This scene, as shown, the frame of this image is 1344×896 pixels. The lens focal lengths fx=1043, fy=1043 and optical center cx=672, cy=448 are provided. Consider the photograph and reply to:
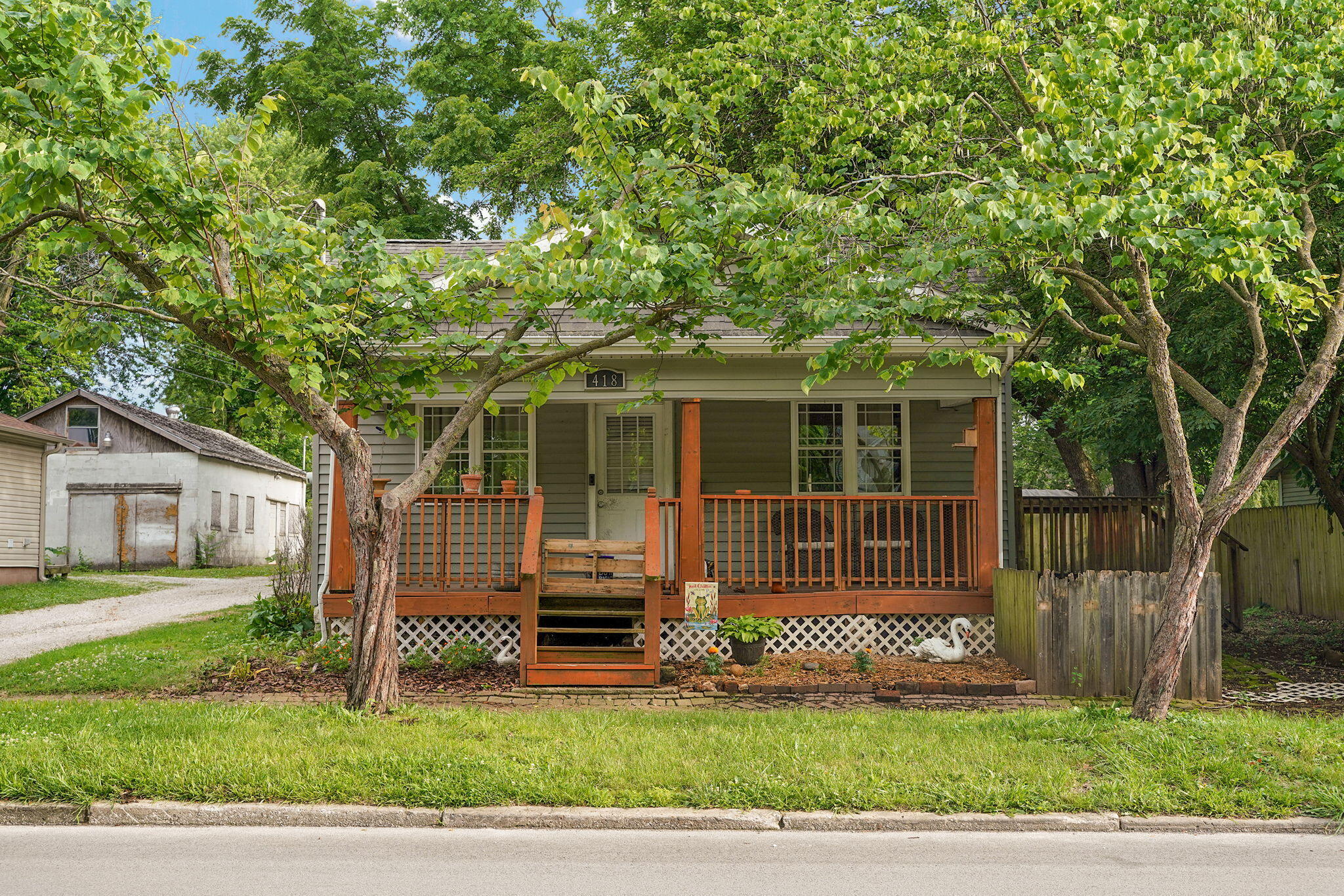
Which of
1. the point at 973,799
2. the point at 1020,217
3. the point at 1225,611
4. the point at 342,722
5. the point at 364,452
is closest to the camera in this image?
the point at 973,799

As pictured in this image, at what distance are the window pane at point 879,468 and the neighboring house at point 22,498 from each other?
17.7 metres

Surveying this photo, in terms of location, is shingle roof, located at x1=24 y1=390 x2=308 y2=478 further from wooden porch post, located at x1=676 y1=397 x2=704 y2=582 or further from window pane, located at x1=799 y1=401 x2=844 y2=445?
wooden porch post, located at x1=676 y1=397 x2=704 y2=582

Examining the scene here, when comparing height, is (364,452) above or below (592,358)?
below

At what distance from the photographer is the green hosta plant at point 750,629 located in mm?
10648

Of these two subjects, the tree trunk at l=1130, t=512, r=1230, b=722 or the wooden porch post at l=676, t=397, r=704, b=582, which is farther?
the wooden porch post at l=676, t=397, r=704, b=582

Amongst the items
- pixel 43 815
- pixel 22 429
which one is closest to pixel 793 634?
pixel 43 815

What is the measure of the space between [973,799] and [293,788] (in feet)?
13.0

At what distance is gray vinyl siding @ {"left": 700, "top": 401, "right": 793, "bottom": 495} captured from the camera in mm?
13977

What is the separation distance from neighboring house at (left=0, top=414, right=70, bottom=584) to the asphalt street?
61.9ft

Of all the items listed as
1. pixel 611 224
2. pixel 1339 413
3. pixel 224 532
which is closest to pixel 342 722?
pixel 611 224

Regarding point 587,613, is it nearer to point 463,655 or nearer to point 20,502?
point 463,655

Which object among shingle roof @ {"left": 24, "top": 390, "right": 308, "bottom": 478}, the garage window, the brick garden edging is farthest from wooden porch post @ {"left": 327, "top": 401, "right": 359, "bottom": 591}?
the garage window

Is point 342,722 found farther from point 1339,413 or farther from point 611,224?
point 1339,413

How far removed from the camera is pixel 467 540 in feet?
43.9
